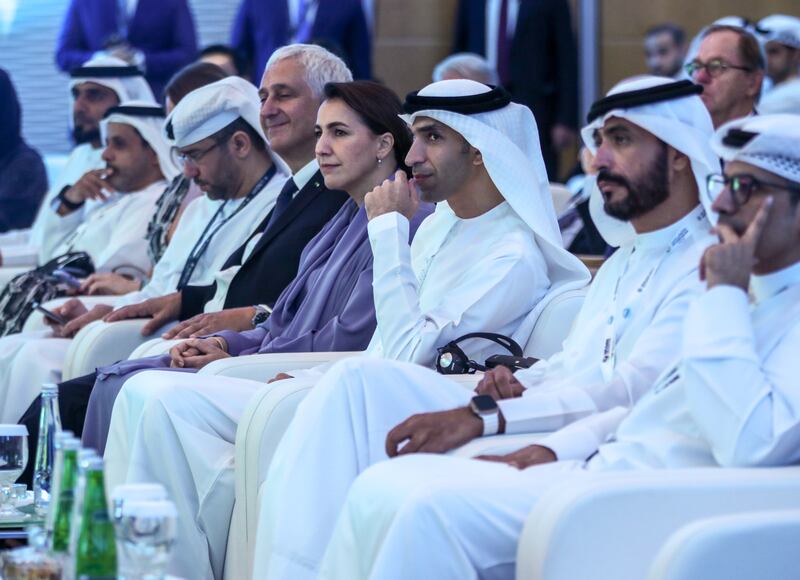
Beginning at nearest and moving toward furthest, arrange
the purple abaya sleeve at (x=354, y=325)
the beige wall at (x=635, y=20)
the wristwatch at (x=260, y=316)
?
the purple abaya sleeve at (x=354, y=325) < the wristwatch at (x=260, y=316) < the beige wall at (x=635, y=20)

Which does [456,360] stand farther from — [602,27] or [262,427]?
[602,27]

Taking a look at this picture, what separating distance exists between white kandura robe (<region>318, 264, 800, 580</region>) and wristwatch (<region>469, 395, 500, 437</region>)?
28 centimetres

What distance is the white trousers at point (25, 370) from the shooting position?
5574 millimetres

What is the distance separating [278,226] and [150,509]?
282 cm

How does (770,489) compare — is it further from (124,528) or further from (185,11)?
(185,11)

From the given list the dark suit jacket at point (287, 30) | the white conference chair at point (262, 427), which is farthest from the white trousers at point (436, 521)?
the dark suit jacket at point (287, 30)

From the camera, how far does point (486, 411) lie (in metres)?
3.33

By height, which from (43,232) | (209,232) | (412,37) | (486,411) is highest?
(486,411)

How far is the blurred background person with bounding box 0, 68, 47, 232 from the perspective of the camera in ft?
26.8

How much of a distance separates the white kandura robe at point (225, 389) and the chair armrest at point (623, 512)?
51.0 inches

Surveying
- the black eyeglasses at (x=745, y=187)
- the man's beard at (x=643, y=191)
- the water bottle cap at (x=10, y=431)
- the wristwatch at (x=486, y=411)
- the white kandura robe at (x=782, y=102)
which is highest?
the black eyeglasses at (x=745, y=187)

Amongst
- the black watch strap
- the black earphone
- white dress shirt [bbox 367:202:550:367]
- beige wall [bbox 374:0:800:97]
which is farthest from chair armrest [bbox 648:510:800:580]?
beige wall [bbox 374:0:800:97]

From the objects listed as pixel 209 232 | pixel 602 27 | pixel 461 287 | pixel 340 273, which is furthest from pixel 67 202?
pixel 602 27

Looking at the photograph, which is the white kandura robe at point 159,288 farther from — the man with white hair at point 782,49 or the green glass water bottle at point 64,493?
the green glass water bottle at point 64,493
